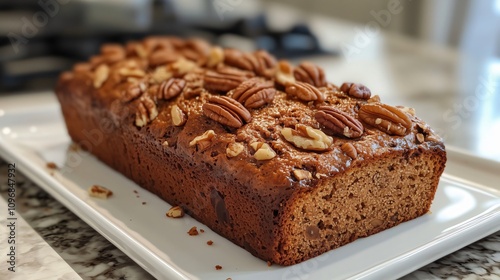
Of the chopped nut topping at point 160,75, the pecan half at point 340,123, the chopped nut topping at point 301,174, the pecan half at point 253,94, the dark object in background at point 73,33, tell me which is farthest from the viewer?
the dark object in background at point 73,33

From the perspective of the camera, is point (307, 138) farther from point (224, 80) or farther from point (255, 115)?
point (224, 80)

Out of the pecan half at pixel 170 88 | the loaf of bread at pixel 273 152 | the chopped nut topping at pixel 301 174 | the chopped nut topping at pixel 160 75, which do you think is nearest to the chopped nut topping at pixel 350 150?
the loaf of bread at pixel 273 152

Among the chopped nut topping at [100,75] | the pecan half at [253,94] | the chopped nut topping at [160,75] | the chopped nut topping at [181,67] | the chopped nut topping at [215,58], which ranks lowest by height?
the chopped nut topping at [100,75]

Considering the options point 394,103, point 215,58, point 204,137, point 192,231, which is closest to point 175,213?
point 192,231

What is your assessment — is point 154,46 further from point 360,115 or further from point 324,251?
point 324,251

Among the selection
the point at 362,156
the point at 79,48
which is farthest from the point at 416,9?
the point at 362,156

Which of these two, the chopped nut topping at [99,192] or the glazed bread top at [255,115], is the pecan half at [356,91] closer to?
the glazed bread top at [255,115]

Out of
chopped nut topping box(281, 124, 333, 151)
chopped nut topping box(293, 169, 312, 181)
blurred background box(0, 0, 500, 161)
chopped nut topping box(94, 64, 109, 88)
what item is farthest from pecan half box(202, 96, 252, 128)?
blurred background box(0, 0, 500, 161)
